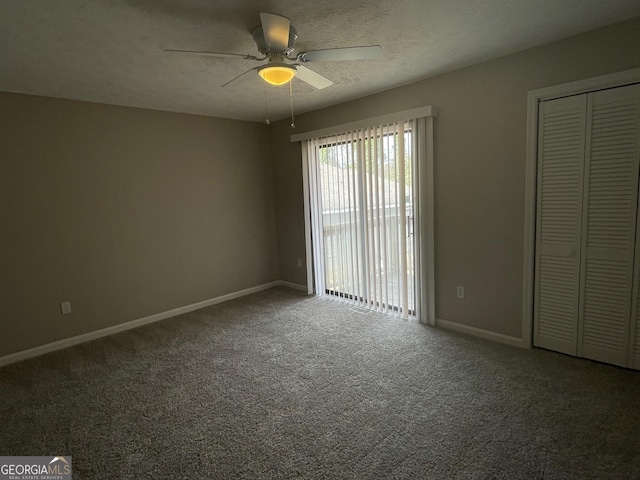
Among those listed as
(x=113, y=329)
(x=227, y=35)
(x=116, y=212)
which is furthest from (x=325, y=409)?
(x=116, y=212)

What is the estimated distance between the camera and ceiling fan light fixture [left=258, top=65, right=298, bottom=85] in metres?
2.13

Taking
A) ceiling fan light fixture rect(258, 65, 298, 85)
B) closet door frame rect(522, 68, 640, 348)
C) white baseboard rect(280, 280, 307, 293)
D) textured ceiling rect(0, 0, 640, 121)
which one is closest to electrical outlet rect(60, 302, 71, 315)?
textured ceiling rect(0, 0, 640, 121)

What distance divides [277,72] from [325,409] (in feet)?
7.26

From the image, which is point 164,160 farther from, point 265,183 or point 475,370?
point 475,370

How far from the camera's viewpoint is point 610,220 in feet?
8.20

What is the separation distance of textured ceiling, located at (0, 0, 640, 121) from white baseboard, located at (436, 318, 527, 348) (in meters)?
2.42

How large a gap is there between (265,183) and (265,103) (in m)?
1.40

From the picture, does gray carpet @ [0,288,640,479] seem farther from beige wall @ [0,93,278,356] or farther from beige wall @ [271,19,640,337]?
beige wall @ [0,93,278,356]

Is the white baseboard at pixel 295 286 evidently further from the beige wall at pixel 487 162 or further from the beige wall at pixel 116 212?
the beige wall at pixel 487 162

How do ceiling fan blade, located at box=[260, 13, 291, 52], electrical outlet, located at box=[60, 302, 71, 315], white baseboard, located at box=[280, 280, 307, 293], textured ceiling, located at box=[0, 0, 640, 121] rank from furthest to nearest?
white baseboard, located at box=[280, 280, 307, 293], electrical outlet, located at box=[60, 302, 71, 315], textured ceiling, located at box=[0, 0, 640, 121], ceiling fan blade, located at box=[260, 13, 291, 52]

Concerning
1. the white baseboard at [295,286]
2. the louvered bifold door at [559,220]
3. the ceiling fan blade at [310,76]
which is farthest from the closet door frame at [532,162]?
the white baseboard at [295,286]

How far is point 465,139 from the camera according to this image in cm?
314

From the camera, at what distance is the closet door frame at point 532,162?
7.95ft

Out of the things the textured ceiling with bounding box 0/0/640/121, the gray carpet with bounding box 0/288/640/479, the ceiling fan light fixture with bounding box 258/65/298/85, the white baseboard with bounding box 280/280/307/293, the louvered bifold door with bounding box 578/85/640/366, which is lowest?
the gray carpet with bounding box 0/288/640/479
